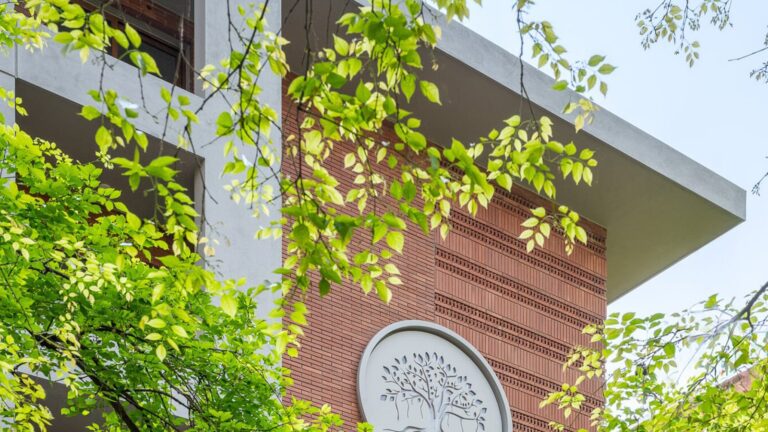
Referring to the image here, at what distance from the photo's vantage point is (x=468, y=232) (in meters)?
18.4

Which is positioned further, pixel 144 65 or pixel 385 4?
pixel 385 4

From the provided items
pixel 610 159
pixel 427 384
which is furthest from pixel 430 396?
pixel 610 159

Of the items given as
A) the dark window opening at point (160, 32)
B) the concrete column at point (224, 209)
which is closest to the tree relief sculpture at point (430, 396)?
the concrete column at point (224, 209)

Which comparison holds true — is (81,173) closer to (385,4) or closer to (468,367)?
(385,4)

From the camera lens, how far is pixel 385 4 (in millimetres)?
5664

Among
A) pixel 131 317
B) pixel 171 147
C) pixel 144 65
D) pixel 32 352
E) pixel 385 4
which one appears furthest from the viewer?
pixel 171 147

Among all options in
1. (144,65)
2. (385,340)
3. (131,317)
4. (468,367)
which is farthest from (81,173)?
(468,367)

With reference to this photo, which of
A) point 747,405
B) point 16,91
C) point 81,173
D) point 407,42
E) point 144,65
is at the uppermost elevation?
point 16,91

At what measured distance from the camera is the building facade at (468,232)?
46.1 feet

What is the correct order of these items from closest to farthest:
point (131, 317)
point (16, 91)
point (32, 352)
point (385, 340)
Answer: point (32, 352), point (131, 317), point (16, 91), point (385, 340)

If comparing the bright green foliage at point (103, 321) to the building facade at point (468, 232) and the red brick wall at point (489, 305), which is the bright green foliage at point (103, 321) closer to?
the building facade at point (468, 232)

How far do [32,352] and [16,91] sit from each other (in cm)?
469

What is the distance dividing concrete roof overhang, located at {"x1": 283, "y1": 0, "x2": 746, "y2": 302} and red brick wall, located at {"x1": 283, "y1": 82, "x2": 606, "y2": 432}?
816 millimetres

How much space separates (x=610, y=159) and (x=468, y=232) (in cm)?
253
